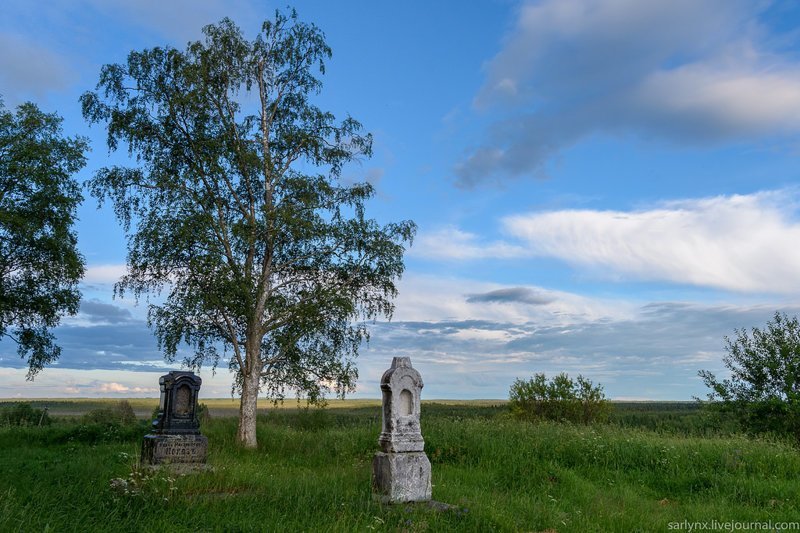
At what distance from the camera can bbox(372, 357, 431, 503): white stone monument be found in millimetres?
11273

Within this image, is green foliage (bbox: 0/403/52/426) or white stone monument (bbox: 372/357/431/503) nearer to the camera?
white stone monument (bbox: 372/357/431/503)

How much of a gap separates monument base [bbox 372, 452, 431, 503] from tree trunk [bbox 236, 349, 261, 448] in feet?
33.8

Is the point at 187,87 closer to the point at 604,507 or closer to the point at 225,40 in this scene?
the point at 225,40

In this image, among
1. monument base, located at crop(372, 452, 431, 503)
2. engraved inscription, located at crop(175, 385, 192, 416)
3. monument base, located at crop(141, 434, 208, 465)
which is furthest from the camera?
engraved inscription, located at crop(175, 385, 192, 416)

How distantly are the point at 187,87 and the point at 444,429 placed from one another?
15601mm

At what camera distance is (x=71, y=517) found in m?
8.56

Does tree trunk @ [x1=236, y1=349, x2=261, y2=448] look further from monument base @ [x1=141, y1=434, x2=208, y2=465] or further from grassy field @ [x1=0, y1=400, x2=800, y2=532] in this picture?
monument base @ [x1=141, y1=434, x2=208, y2=465]

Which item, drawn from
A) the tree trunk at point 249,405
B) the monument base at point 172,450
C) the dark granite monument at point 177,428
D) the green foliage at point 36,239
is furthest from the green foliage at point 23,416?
the monument base at point 172,450

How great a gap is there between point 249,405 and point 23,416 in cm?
1768

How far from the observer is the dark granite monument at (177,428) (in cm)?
1418

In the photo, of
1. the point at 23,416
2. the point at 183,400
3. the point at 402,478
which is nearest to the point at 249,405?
the point at 183,400

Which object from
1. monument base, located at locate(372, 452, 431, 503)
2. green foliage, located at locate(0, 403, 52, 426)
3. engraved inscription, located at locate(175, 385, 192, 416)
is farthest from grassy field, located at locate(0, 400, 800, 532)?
green foliage, located at locate(0, 403, 52, 426)

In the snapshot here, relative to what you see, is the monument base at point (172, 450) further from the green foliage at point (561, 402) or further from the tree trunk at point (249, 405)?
the green foliage at point (561, 402)

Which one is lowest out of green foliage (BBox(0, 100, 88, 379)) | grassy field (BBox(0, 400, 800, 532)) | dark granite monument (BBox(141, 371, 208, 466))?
grassy field (BBox(0, 400, 800, 532))
